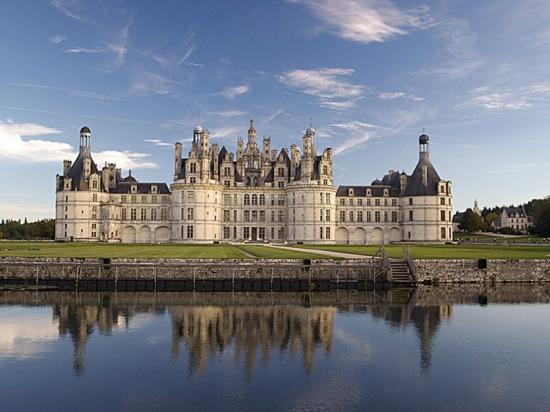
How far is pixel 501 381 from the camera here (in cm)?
1733

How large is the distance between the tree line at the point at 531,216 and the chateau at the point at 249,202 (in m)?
15.3

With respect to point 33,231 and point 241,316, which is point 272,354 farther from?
point 33,231

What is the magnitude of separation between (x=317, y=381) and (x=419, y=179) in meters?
73.8

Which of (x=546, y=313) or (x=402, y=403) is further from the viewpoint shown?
(x=546, y=313)

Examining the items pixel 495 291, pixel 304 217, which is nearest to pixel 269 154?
pixel 304 217

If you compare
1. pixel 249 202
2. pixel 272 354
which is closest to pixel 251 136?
pixel 249 202

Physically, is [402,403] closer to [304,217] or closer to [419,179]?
[304,217]

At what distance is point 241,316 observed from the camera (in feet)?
89.8

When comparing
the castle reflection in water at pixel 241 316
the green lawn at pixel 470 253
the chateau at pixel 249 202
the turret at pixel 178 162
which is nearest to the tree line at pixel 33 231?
the chateau at pixel 249 202

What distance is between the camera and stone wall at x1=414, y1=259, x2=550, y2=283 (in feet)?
135

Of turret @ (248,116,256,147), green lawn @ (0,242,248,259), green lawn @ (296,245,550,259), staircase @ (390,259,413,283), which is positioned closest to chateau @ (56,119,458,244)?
turret @ (248,116,256,147)

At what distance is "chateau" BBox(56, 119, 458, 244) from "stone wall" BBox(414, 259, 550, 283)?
40.8 meters

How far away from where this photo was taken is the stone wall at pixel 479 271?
1618 inches

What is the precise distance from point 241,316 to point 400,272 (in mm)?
17112
